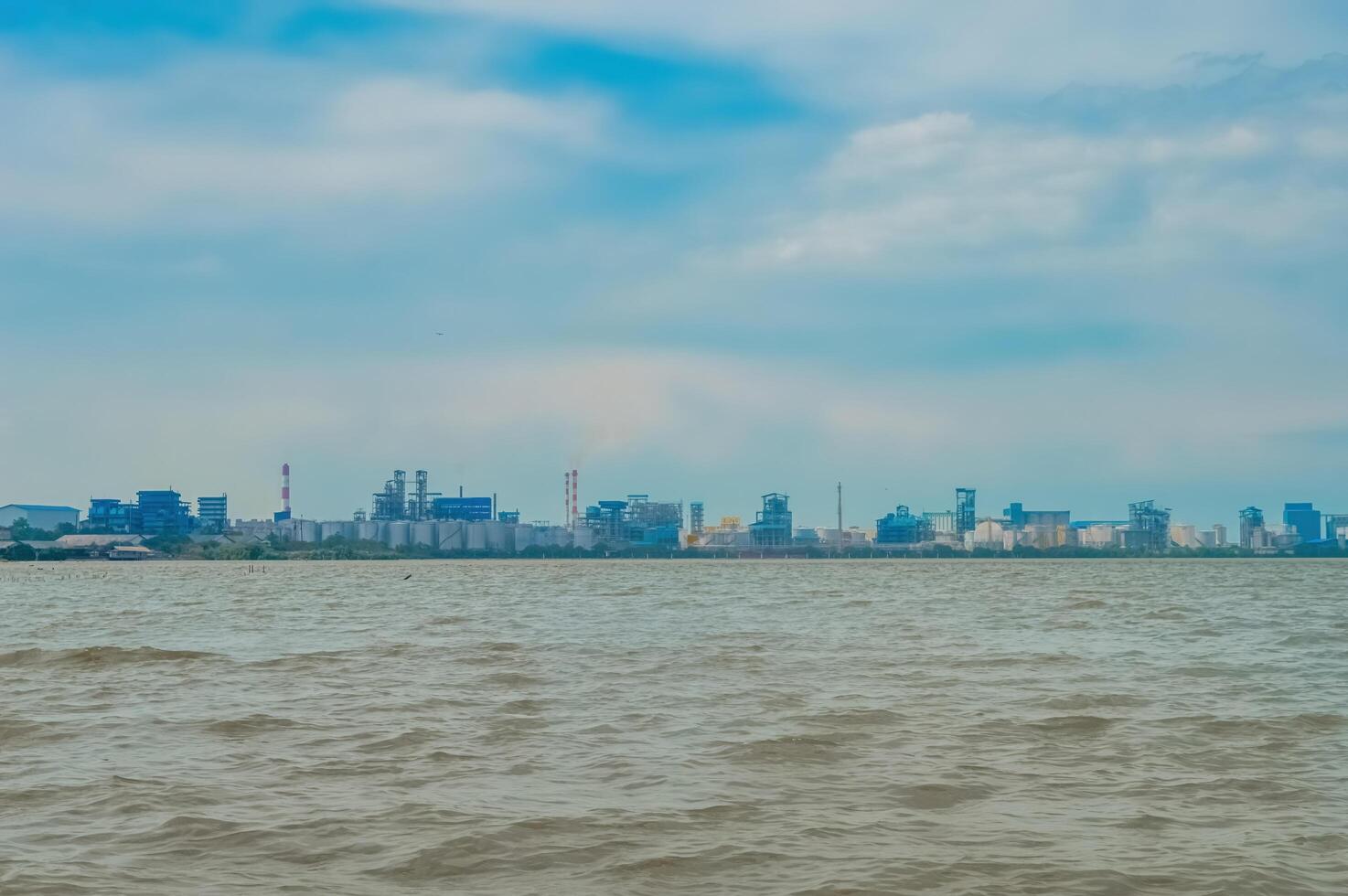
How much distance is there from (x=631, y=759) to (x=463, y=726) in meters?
2.99

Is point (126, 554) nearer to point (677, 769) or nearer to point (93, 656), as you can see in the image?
point (93, 656)

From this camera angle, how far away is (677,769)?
11.4 m

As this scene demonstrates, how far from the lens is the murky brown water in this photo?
796cm

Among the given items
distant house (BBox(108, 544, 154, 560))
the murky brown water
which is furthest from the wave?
distant house (BBox(108, 544, 154, 560))

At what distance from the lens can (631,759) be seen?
11.8 metres

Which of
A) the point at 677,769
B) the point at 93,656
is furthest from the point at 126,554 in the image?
the point at 677,769

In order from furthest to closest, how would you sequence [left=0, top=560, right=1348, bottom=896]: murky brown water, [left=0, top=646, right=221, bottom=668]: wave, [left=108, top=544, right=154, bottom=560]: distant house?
[left=108, top=544, right=154, bottom=560]: distant house, [left=0, top=646, right=221, bottom=668]: wave, [left=0, top=560, right=1348, bottom=896]: murky brown water

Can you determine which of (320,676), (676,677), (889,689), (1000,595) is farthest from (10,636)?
(1000,595)

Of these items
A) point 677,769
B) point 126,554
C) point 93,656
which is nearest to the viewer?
point 677,769

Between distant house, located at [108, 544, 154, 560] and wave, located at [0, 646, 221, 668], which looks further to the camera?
distant house, located at [108, 544, 154, 560]

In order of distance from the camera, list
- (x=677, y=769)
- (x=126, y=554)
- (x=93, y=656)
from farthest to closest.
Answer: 1. (x=126, y=554)
2. (x=93, y=656)
3. (x=677, y=769)

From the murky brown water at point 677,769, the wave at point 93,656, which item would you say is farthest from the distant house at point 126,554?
the wave at point 93,656

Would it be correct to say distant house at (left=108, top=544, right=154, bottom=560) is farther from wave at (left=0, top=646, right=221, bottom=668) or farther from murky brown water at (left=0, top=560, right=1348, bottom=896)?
wave at (left=0, top=646, right=221, bottom=668)

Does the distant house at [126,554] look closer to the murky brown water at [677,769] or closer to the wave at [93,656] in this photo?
the murky brown water at [677,769]
